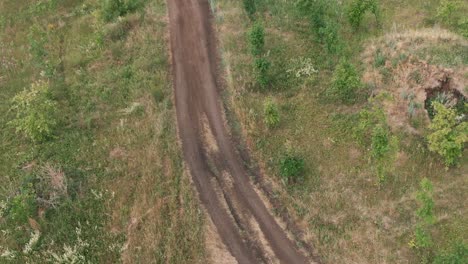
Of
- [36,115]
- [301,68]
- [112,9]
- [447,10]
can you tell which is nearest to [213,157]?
[301,68]

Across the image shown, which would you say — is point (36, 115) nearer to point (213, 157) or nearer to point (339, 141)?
point (213, 157)

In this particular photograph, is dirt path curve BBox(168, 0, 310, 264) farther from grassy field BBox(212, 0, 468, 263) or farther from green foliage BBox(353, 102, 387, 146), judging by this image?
green foliage BBox(353, 102, 387, 146)

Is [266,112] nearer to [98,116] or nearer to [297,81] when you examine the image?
[297,81]

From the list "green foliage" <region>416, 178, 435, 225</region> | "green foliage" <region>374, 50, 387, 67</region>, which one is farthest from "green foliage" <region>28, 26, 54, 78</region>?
"green foliage" <region>416, 178, 435, 225</region>

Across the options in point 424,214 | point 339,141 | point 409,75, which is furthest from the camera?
point 409,75

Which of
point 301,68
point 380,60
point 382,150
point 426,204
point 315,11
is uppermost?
point 315,11

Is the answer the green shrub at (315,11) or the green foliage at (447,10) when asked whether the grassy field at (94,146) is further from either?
the green foliage at (447,10)

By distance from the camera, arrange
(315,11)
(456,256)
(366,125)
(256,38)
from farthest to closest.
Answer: (315,11) → (256,38) → (366,125) → (456,256)
